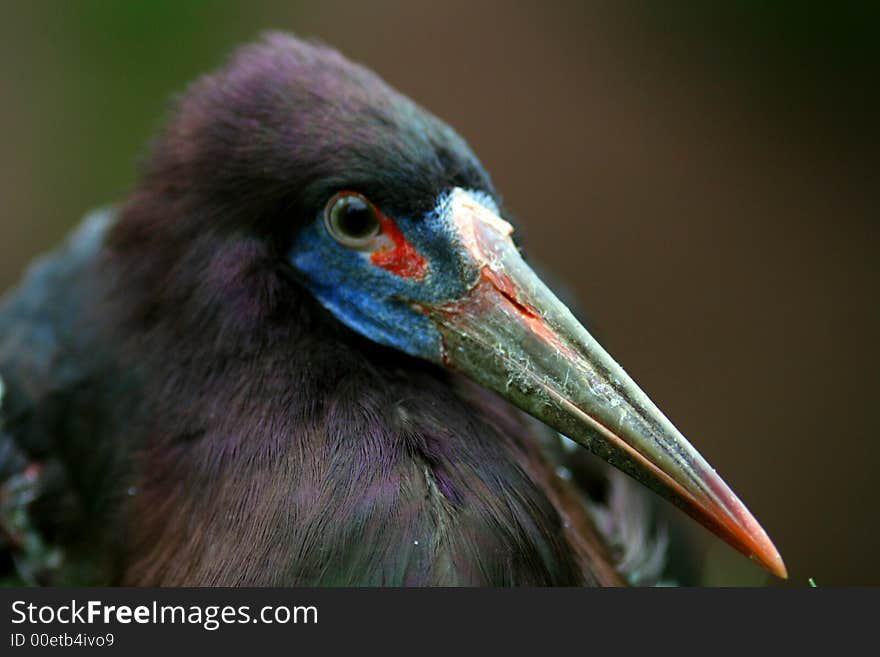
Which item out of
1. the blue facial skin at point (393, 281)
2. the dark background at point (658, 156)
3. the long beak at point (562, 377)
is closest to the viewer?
the long beak at point (562, 377)

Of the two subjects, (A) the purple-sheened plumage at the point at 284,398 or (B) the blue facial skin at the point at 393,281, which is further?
(B) the blue facial skin at the point at 393,281

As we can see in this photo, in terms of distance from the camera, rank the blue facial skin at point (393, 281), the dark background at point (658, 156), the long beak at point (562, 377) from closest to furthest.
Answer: the long beak at point (562, 377) < the blue facial skin at point (393, 281) < the dark background at point (658, 156)

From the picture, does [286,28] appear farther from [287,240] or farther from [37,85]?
[287,240]

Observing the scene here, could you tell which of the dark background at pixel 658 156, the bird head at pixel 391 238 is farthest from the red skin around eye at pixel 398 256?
the dark background at pixel 658 156

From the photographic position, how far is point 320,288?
2.32 meters

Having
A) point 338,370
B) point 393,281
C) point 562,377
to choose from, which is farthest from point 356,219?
point 562,377

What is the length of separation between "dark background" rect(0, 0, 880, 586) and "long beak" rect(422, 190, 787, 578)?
307cm

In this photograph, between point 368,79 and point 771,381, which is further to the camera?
point 771,381

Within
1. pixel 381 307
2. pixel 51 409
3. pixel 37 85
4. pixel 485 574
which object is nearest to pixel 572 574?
pixel 485 574

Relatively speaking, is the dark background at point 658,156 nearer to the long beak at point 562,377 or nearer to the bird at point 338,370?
the bird at point 338,370

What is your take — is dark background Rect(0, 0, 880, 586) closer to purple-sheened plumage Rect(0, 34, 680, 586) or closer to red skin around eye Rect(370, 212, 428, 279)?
purple-sheened plumage Rect(0, 34, 680, 586)

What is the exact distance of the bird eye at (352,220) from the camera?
2.24 metres

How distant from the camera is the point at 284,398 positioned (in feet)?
7.23

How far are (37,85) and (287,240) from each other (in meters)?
3.72
